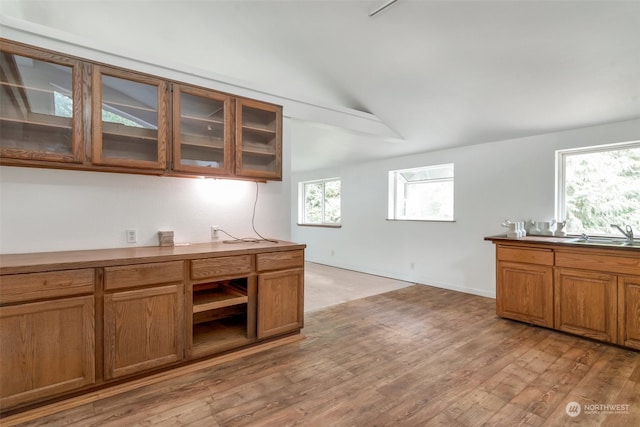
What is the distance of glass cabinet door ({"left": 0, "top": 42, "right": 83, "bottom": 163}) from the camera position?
1.88 m

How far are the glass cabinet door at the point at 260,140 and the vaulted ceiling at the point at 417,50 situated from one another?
26cm

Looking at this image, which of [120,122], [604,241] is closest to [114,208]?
[120,122]

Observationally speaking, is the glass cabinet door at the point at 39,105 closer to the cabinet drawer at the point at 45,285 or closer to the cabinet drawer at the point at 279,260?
the cabinet drawer at the point at 45,285

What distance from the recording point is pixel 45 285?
1741 millimetres

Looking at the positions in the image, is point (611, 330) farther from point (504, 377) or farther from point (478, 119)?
point (478, 119)

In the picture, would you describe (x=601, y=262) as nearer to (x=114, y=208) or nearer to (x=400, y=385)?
(x=400, y=385)

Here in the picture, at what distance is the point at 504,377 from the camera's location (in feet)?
7.10

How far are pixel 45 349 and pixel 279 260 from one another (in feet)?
5.25

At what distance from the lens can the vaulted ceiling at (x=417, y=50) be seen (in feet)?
7.49

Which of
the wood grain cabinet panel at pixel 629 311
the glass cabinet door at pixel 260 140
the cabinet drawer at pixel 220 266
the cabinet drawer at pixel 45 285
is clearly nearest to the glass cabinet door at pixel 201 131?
the glass cabinet door at pixel 260 140

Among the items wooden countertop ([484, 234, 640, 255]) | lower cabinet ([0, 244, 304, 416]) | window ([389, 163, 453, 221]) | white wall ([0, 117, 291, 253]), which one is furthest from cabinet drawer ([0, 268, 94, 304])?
window ([389, 163, 453, 221])

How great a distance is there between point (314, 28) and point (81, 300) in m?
2.77

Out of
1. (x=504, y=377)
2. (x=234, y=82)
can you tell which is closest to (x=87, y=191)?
(x=234, y=82)

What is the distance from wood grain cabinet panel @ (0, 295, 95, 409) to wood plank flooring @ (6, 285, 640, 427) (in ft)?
0.59
